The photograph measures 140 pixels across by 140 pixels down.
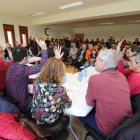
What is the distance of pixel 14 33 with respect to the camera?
7105mm

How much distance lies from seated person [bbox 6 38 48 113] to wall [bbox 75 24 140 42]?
503 inches

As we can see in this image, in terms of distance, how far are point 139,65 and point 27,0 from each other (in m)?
4.53

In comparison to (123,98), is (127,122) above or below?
below

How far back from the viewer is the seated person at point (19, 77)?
54.8 inches

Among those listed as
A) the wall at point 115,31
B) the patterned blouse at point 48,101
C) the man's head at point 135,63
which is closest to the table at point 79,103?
the patterned blouse at point 48,101

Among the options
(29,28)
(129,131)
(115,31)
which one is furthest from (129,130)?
(115,31)

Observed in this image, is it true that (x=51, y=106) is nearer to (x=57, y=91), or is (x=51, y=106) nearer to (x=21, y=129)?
(x=57, y=91)

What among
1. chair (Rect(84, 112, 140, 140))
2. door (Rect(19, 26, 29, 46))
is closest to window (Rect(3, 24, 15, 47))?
door (Rect(19, 26, 29, 46))

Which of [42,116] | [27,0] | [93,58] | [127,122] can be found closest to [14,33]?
[27,0]

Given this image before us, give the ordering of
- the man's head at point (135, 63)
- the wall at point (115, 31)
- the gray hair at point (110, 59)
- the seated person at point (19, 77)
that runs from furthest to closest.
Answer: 1. the wall at point (115, 31)
2. the man's head at point (135, 63)
3. the seated person at point (19, 77)
4. the gray hair at point (110, 59)

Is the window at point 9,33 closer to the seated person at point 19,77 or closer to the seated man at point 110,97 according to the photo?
the seated person at point 19,77

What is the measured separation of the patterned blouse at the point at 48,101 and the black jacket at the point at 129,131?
0.55m

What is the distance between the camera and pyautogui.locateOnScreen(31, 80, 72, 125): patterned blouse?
104cm

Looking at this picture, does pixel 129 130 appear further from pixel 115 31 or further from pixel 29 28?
pixel 115 31
